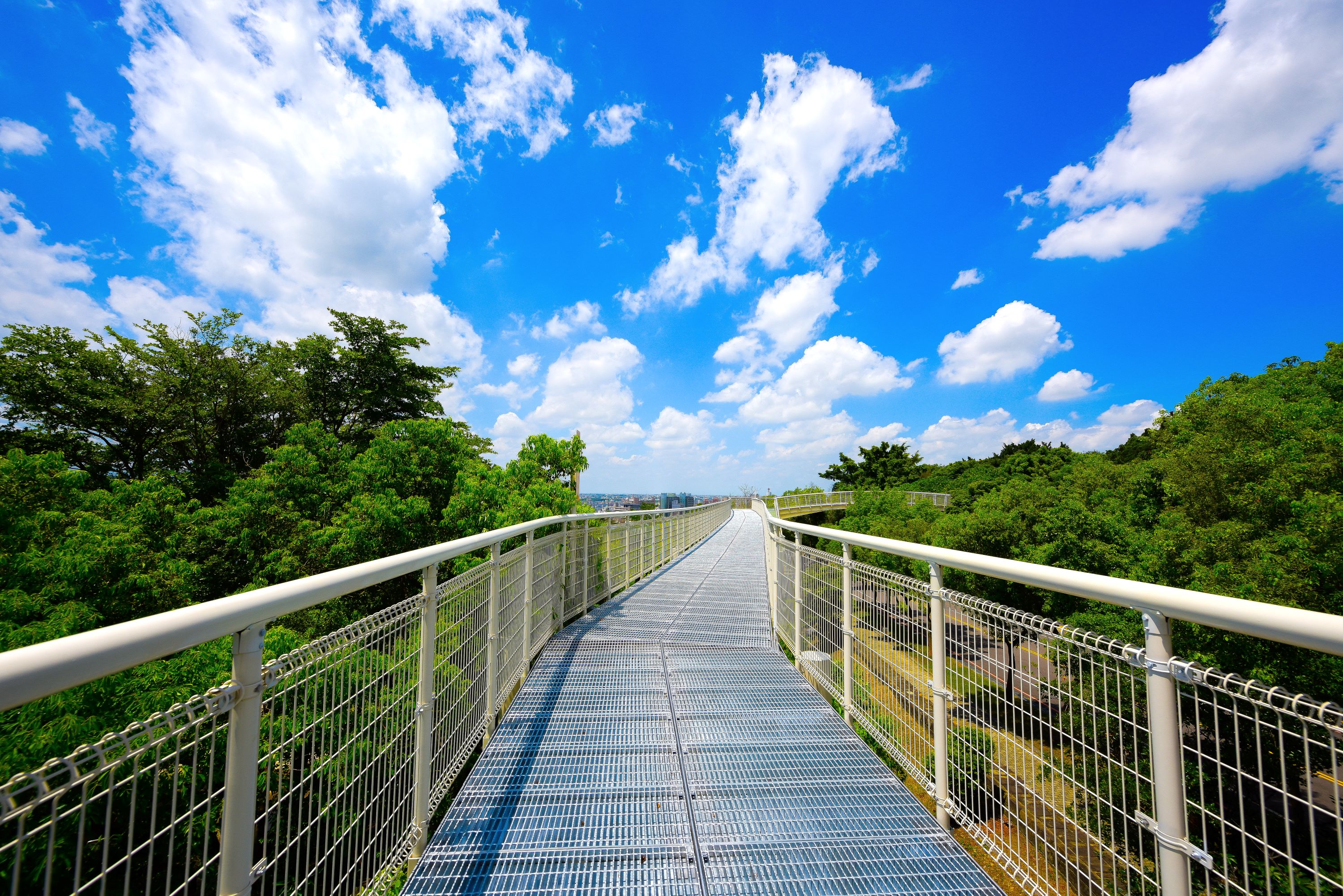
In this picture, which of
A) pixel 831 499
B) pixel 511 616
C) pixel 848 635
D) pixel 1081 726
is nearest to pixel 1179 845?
pixel 1081 726

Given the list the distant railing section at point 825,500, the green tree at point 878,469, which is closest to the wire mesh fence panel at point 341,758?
the distant railing section at point 825,500

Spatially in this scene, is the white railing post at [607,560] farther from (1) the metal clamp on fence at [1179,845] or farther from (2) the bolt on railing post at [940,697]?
(1) the metal clamp on fence at [1179,845]

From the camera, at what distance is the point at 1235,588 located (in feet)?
27.0

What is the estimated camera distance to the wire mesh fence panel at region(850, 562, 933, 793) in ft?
9.22

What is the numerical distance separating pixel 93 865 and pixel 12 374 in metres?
30.1

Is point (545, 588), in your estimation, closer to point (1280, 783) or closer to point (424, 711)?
point (424, 711)

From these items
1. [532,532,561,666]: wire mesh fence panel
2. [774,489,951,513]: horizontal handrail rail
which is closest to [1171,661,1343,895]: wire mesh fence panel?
[532,532,561,666]: wire mesh fence panel

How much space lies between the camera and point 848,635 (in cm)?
355

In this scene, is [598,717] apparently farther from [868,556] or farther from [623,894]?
[868,556]

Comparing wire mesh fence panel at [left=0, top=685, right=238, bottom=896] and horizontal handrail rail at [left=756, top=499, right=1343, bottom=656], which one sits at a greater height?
horizontal handrail rail at [left=756, top=499, right=1343, bottom=656]

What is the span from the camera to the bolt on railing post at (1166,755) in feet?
4.72

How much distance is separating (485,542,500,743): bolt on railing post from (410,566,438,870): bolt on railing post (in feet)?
2.74

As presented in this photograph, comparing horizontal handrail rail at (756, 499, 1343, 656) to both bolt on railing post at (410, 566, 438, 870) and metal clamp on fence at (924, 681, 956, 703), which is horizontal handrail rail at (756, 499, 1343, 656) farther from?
bolt on railing post at (410, 566, 438, 870)

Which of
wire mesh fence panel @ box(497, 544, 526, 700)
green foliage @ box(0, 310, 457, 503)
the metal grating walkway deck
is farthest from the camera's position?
green foliage @ box(0, 310, 457, 503)
